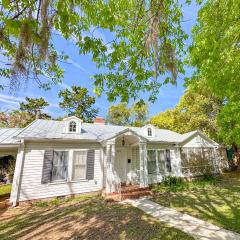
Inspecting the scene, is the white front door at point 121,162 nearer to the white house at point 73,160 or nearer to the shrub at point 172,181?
the white house at point 73,160

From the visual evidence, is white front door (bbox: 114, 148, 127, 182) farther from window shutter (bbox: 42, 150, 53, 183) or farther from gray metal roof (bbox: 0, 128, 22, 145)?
gray metal roof (bbox: 0, 128, 22, 145)

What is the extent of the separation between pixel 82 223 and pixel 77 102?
2250 cm

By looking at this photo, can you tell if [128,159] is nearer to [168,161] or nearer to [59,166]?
[168,161]

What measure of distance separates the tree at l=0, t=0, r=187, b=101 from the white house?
5817 mm

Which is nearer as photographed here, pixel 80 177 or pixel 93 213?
pixel 93 213

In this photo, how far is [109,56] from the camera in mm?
4180

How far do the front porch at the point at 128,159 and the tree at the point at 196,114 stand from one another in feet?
37.4

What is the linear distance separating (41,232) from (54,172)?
4539mm

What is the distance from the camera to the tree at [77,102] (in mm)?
26953

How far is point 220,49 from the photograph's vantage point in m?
6.71

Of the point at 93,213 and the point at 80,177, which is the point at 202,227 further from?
the point at 80,177

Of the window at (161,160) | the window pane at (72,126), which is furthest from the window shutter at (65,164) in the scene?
the window at (161,160)

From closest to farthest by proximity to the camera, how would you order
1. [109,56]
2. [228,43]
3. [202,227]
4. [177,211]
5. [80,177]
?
[109,56] < [202,227] < [228,43] < [177,211] < [80,177]

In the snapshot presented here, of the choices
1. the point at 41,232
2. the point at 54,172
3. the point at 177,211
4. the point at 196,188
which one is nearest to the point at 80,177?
the point at 54,172
